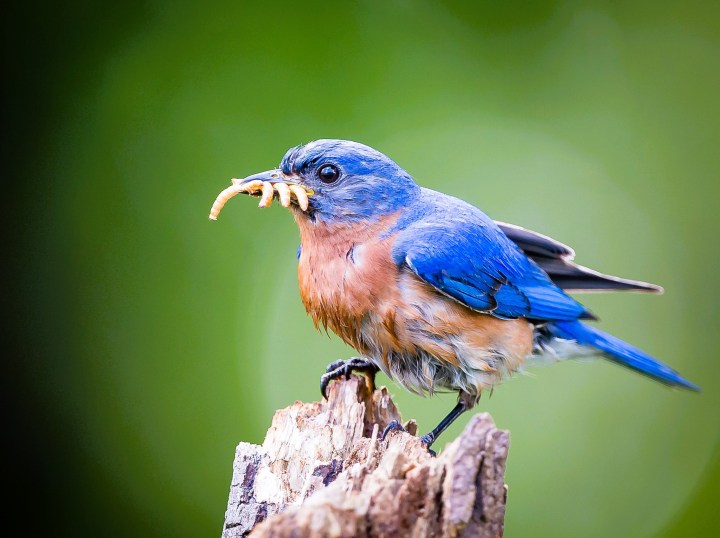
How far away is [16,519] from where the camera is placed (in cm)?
744

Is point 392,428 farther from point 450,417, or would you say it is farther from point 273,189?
point 273,189

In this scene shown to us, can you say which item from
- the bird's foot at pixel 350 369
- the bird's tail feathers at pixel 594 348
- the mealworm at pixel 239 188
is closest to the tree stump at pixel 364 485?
the bird's foot at pixel 350 369

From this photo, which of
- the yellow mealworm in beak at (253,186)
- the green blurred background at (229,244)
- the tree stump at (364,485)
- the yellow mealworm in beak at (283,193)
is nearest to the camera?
the tree stump at (364,485)

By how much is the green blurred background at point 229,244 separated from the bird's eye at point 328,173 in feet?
8.35

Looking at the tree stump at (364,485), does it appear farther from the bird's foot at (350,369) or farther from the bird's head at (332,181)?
the bird's head at (332,181)

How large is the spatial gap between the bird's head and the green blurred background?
2.53 metres

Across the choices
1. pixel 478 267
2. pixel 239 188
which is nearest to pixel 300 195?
pixel 239 188

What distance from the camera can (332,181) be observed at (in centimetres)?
486

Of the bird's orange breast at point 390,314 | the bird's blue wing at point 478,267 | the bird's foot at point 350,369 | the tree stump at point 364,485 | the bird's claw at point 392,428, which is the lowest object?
the tree stump at point 364,485

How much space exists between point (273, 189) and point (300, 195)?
16 centimetres

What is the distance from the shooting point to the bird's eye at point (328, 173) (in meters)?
4.84

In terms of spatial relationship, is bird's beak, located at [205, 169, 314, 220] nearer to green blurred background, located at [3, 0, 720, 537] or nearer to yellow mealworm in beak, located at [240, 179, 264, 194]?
yellow mealworm in beak, located at [240, 179, 264, 194]

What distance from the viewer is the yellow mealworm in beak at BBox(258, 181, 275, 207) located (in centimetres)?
462

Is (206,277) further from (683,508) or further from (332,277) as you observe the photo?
(683,508)
